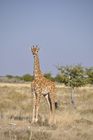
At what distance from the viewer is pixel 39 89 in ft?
61.9

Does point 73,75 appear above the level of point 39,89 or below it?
above

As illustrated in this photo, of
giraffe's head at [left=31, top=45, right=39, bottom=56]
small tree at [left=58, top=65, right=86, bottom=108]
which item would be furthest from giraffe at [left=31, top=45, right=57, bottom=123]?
small tree at [left=58, top=65, right=86, bottom=108]

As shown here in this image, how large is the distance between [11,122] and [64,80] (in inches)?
533

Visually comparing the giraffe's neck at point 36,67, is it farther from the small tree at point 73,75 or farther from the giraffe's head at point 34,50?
the small tree at point 73,75

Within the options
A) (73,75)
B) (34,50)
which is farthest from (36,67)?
(73,75)

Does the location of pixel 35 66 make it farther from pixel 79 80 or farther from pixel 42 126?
pixel 79 80

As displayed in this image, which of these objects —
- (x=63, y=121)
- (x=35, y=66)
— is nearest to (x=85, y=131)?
(x=63, y=121)

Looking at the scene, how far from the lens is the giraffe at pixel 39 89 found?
1888cm

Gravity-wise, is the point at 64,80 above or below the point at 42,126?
above

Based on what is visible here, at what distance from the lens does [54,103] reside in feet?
65.0

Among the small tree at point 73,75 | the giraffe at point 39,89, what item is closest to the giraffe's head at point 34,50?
the giraffe at point 39,89

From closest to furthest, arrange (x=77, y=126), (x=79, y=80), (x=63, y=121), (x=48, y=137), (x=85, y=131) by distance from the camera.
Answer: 1. (x=48, y=137)
2. (x=85, y=131)
3. (x=77, y=126)
4. (x=63, y=121)
5. (x=79, y=80)

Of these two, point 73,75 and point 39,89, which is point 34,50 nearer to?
point 39,89

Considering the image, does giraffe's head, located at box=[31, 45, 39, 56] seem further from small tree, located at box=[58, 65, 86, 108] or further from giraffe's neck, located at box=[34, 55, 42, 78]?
small tree, located at box=[58, 65, 86, 108]
